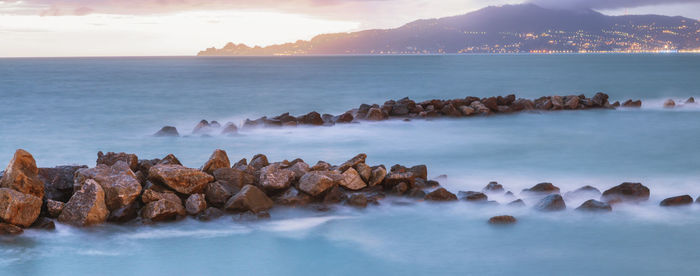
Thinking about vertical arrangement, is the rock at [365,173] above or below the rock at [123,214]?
above

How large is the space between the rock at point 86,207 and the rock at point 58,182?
24.5 inches

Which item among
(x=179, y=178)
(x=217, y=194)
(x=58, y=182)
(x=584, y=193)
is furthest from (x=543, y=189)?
(x=58, y=182)

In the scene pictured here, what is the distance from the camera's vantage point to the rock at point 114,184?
6.62 meters

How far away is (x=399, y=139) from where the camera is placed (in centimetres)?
1307

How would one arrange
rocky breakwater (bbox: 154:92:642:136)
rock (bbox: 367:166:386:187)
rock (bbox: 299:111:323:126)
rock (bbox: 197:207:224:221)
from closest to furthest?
rock (bbox: 197:207:224:221) < rock (bbox: 367:166:386:187) < rocky breakwater (bbox: 154:92:642:136) < rock (bbox: 299:111:323:126)

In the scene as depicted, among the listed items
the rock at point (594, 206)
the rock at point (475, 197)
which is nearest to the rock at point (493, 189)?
the rock at point (475, 197)

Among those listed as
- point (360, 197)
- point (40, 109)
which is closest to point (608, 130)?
point (360, 197)

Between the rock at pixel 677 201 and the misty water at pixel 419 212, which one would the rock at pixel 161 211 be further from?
the rock at pixel 677 201

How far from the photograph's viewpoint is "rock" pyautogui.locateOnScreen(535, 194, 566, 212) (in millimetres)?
6945

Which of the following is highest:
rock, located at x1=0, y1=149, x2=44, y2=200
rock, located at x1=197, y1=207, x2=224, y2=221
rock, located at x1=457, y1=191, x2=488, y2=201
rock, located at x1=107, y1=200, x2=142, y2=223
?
rock, located at x1=0, y1=149, x2=44, y2=200

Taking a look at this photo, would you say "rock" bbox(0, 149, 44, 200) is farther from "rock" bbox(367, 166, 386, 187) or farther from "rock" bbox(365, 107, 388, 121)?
"rock" bbox(365, 107, 388, 121)

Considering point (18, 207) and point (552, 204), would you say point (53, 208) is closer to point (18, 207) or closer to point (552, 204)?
point (18, 207)

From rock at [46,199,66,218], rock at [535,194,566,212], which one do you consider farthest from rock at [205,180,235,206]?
rock at [535,194,566,212]

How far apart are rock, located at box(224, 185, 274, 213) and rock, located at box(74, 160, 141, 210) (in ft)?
3.47
